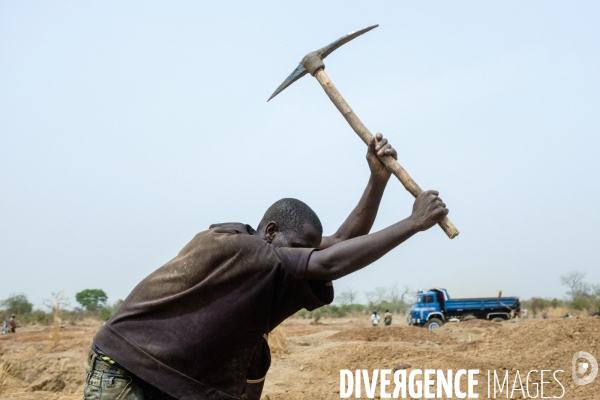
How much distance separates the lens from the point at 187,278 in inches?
100

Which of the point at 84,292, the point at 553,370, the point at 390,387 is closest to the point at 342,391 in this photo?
the point at 390,387

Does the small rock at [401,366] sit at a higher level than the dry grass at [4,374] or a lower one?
higher

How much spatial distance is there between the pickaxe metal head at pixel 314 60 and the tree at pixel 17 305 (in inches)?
1497

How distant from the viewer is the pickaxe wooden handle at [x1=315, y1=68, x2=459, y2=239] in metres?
2.80

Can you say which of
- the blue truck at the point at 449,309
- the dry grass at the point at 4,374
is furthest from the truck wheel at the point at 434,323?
the dry grass at the point at 4,374

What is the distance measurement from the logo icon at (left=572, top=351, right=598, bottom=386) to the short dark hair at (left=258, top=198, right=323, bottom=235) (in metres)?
6.65

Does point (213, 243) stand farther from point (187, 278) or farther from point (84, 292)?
point (84, 292)

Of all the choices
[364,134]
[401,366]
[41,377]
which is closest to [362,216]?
[364,134]

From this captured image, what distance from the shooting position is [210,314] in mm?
2506

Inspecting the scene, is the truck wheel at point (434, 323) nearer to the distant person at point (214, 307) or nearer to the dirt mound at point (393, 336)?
the dirt mound at point (393, 336)

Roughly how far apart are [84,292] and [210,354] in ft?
168

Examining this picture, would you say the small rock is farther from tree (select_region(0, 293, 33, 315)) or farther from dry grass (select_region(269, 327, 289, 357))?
tree (select_region(0, 293, 33, 315))

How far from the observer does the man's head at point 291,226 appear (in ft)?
9.05

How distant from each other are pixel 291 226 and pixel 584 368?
7633mm
